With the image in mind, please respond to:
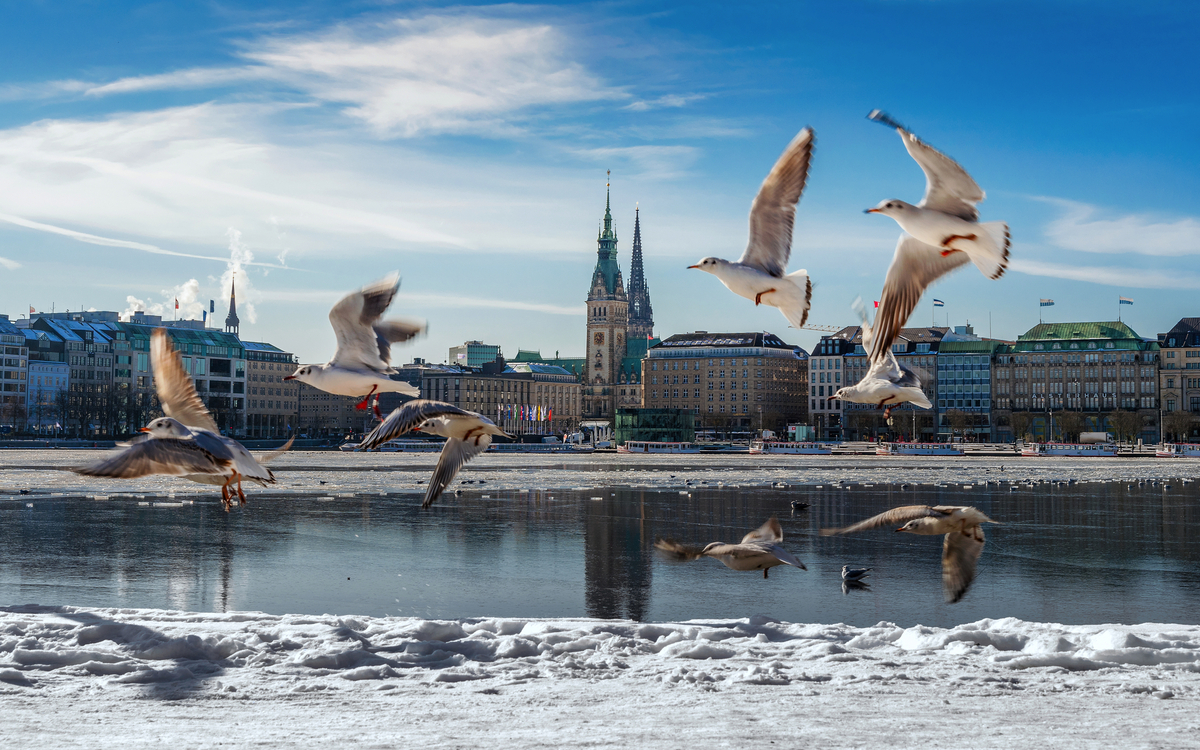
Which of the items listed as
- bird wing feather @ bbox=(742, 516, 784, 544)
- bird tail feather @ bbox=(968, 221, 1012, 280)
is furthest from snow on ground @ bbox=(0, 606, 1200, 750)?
bird tail feather @ bbox=(968, 221, 1012, 280)

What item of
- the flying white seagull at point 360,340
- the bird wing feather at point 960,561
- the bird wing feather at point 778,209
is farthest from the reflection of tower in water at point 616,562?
the bird wing feather at point 778,209

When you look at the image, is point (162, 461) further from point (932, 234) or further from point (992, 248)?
point (992, 248)

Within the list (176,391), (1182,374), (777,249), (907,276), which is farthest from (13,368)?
(907,276)

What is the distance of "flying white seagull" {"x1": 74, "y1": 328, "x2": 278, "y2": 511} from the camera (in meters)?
6.95

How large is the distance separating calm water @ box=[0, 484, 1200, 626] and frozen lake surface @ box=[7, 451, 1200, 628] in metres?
0.10

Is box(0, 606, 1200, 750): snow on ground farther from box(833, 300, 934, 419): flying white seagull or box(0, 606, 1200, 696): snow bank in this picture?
box(833, 300, 934, 419): flying white seagull

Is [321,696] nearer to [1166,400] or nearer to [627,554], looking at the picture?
[627,554]

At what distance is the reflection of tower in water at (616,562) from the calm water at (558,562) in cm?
11

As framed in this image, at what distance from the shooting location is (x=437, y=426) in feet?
22.6

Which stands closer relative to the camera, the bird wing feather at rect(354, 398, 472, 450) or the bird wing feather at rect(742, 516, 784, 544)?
the bird wing feather at rect(354, 398, 472, 450)

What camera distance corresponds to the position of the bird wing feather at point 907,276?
500 centimetres

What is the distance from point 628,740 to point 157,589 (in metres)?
15.9

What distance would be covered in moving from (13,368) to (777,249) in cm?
21365

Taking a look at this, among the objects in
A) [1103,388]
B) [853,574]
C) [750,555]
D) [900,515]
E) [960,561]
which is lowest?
[853,574]
